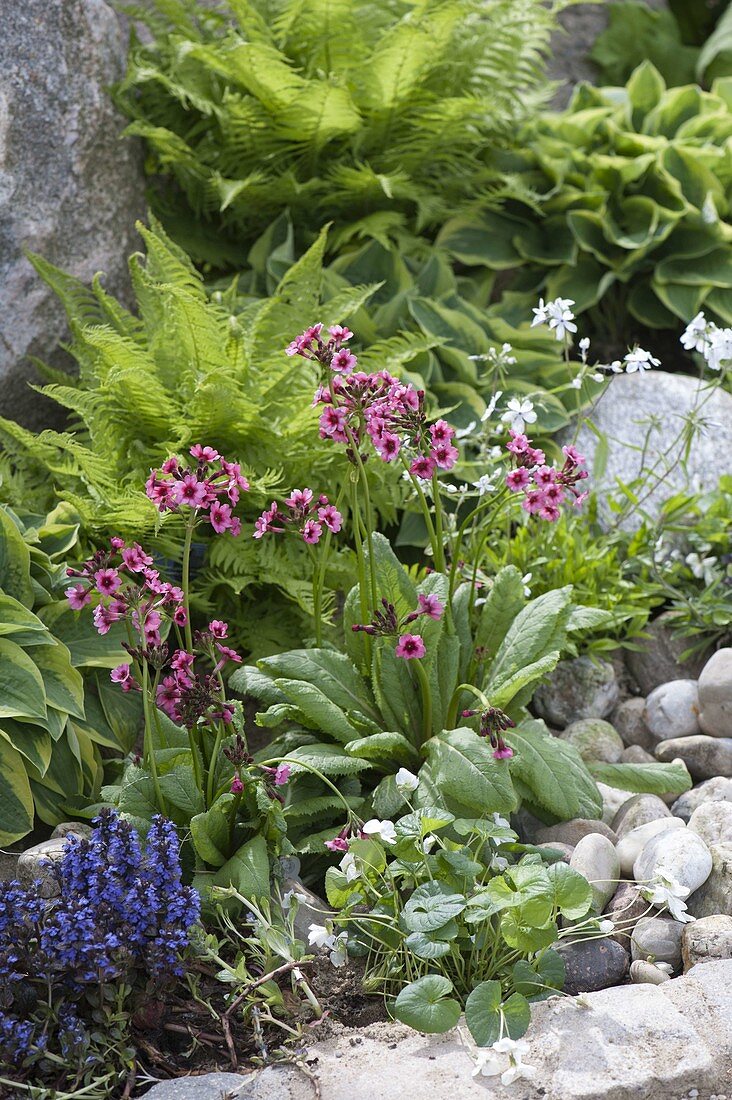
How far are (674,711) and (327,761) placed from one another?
3.74ft

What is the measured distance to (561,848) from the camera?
7.93 feet

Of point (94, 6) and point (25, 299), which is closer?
point (25, 299)

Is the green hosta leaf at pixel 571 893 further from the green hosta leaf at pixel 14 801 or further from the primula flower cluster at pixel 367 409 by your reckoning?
the green hosta leaf at pixel 14 801

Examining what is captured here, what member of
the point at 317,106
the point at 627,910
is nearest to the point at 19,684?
the point at 627,910

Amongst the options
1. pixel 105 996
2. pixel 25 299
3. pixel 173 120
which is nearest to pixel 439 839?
pixel 105 996

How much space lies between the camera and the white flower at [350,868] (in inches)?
83.1

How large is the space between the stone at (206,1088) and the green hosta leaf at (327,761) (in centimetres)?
62

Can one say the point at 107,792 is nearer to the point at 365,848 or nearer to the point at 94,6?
the point at 365,848

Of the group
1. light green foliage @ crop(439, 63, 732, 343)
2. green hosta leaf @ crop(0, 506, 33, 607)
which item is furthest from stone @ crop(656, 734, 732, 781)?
light green foliage @ crop(439, 63, 732, 343)

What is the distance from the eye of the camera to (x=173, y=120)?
12.9 ft

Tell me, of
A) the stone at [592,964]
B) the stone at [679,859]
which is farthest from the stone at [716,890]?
the stone at [592,964]

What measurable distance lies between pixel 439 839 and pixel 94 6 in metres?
2.87

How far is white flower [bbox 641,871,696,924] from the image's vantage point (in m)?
2.15

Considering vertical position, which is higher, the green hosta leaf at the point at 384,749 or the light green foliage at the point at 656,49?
the light green foliage at the point at 656,49
